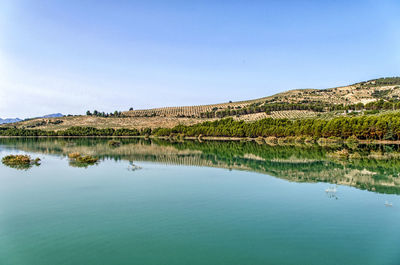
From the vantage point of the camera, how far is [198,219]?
1254 cm

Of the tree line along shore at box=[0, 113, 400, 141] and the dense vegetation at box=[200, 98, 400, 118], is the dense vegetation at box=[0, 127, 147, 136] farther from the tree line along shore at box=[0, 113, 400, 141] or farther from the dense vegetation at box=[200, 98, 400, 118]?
the dense vegetation at box=[200, 98, 400, 118]

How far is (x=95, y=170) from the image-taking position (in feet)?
85.7

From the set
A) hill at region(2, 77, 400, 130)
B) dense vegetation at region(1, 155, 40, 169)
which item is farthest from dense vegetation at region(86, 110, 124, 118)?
dense vegetation at region(1, 155, 40, 169)

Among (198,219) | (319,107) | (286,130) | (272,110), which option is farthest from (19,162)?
(319,107)

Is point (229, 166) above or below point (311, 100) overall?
below

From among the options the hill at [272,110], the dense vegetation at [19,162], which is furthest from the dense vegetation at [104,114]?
the dense vegetation at [19,162]

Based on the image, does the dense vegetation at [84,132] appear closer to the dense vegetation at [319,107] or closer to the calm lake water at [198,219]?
the dense vegetation at [319,107]

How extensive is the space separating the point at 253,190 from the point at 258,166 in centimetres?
1088

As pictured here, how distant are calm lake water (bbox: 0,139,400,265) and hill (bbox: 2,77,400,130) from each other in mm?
75844

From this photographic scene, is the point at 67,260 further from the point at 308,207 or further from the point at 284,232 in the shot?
the point at 308,207

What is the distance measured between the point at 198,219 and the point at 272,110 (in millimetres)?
98995

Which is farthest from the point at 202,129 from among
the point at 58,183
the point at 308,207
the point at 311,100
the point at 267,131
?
the point at 308,207

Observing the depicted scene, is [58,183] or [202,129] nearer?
[58,183]

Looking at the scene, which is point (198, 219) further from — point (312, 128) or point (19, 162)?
point (312, 128)
